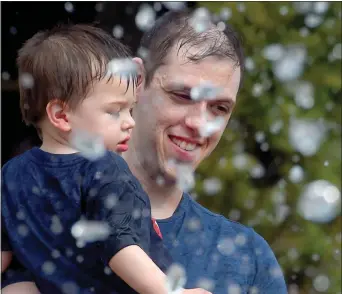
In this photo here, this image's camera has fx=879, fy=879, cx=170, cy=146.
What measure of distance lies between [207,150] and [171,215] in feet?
0.75

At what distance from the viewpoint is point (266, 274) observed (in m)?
2.72

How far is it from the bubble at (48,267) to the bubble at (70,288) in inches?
1.9

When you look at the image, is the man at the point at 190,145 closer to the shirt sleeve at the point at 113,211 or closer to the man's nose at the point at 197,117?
the man's nose at the point at 197,117

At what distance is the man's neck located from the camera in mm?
2717

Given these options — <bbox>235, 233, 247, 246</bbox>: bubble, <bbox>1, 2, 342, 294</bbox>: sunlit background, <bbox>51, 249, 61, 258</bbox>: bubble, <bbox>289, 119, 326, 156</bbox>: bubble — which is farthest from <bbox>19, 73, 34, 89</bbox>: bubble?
<bbox>289, 119, 326, 156</bbox>: bubble

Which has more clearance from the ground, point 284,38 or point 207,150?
point 207,150

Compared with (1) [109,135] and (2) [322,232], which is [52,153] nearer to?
(1) [109,135]

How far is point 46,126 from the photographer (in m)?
2.27

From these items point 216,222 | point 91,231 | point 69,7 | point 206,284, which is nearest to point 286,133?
point 69,7

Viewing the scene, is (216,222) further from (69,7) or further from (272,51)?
(69,7)

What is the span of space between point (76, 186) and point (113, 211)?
0.38 ft

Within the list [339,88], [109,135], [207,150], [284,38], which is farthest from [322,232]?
[109,135]

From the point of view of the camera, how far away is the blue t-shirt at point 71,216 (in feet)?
6.91

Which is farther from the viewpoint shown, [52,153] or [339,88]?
[339,88]
